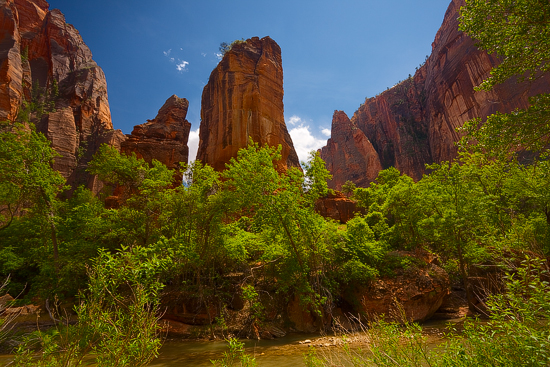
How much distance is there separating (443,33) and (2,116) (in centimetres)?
8633

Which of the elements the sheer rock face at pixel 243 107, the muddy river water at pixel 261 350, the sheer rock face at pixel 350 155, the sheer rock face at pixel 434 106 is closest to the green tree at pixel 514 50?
the muddy river water at pixel 261 350

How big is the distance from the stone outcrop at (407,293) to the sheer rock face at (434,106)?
3663 cm

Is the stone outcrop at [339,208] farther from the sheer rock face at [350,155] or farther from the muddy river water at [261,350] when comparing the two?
the sheer rock face at [350,155]

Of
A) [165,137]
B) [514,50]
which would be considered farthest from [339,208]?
[514,50]

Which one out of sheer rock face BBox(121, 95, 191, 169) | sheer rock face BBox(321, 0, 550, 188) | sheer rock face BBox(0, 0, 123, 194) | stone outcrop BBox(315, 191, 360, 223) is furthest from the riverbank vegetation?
sheer rock face BBox(321, 0, 550, 188)

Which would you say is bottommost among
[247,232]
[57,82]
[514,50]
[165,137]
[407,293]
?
[407,293]

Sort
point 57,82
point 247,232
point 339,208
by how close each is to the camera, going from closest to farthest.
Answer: point 247,232
point 339,208
point 57,82

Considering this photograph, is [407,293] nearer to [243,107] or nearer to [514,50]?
[514,50]

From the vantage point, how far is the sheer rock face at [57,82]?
44188 millimetres

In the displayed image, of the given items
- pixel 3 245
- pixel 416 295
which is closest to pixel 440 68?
pixel 416 295

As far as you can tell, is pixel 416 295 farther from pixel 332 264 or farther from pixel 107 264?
pixel 107 264

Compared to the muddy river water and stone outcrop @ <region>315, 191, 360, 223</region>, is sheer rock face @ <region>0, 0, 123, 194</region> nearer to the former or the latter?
stone outcrop @ <region>315, 191, 360, 223</region>

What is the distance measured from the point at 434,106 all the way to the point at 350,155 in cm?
2498

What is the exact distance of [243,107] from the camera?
34.3 metres
